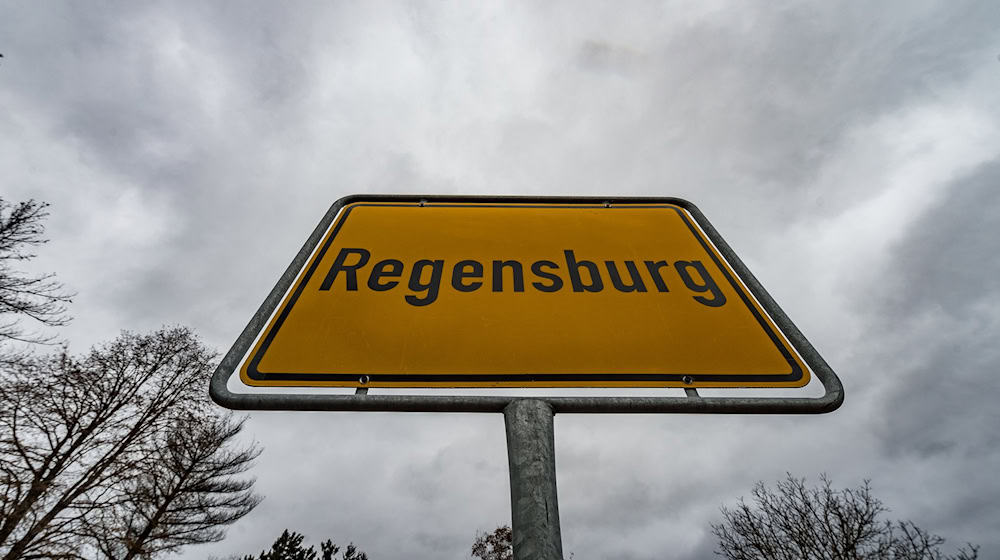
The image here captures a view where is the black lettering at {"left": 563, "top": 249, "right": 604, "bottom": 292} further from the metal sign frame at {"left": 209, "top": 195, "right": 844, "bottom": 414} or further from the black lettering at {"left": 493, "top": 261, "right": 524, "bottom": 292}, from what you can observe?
the metal sign frame at {"left": 209, "top": 195, "right": 844, "bottom": 414}

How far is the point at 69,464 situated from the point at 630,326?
1555 centimetres

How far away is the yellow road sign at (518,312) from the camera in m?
1.02

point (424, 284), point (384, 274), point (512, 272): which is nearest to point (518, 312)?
point (512, 272)

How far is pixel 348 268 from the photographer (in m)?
1.31

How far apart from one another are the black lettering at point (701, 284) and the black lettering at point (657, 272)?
5 centimetres

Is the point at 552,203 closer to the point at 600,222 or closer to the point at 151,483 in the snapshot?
the point at 600,222

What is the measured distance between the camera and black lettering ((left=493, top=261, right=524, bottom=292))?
125cm

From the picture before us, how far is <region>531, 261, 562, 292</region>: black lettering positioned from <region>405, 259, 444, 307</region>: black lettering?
0.91 ft

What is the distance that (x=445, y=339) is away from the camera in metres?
1.10

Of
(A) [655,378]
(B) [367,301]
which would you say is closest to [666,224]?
(A) [655,378]

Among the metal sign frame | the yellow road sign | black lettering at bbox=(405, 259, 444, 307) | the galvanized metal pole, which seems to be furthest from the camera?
black lettering at bbox=(405, 259, 444, 307)

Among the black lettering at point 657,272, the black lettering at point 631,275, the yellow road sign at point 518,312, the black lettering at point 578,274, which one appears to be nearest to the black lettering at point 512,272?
the yellow road sign at point 518,312

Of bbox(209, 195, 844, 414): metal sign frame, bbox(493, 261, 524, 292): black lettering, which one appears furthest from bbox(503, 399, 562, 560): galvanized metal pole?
bbox(493, 261, 524, 292): black lettering

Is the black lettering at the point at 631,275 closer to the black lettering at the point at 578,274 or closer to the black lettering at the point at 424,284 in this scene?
the black lettering at the point at 578,274
